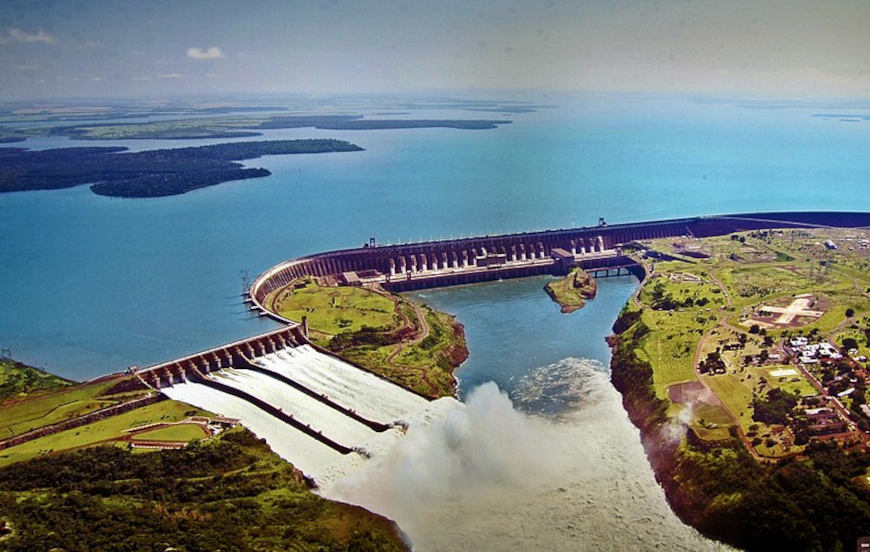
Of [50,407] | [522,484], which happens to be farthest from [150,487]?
[522,484]

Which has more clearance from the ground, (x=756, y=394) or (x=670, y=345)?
(x=756, y=394)

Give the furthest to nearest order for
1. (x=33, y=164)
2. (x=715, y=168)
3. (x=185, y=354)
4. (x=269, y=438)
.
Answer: (x=715, y=168) < (x=33, y=164) < (x=185, y=354) < (x=269, y=438)

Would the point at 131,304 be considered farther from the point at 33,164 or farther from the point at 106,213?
the point at 33,164

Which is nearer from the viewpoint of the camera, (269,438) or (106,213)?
(269,438)

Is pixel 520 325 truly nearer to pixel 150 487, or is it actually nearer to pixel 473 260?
pixel 473 260

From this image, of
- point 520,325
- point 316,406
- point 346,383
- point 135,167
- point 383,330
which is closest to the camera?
point 316,406

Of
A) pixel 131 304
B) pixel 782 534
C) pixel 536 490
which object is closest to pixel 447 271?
pixel 131 304
